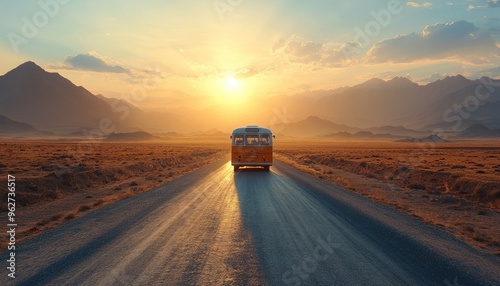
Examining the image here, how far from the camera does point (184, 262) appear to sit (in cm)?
719

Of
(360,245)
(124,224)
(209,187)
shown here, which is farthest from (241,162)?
(360,245)

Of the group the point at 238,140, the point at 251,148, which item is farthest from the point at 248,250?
the point at 238,140

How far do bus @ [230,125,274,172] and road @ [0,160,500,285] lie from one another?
52.9ft

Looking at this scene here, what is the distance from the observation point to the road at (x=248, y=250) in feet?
21.4

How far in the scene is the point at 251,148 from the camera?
29984 millimetres

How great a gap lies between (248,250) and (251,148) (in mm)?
22017

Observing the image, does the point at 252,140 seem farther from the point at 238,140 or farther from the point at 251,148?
the point at 238,140

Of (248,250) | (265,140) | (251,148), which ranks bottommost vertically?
(248,250)

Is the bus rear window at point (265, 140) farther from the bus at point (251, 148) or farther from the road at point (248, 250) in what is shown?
the road at point (248, 250)

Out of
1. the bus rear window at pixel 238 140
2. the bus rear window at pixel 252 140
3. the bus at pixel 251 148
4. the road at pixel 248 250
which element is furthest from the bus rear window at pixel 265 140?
the road at pixel 248 250

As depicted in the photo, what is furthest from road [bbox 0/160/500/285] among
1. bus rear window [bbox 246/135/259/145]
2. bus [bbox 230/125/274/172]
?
bus rear window [bbox 246/135/259/145]

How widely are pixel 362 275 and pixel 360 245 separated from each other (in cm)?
213

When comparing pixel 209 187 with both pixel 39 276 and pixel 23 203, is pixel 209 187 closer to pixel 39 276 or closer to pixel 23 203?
pixel 23 203

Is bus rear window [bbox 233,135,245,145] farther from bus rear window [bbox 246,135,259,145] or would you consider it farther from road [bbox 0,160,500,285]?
road [bbox 0,160,500,285]
